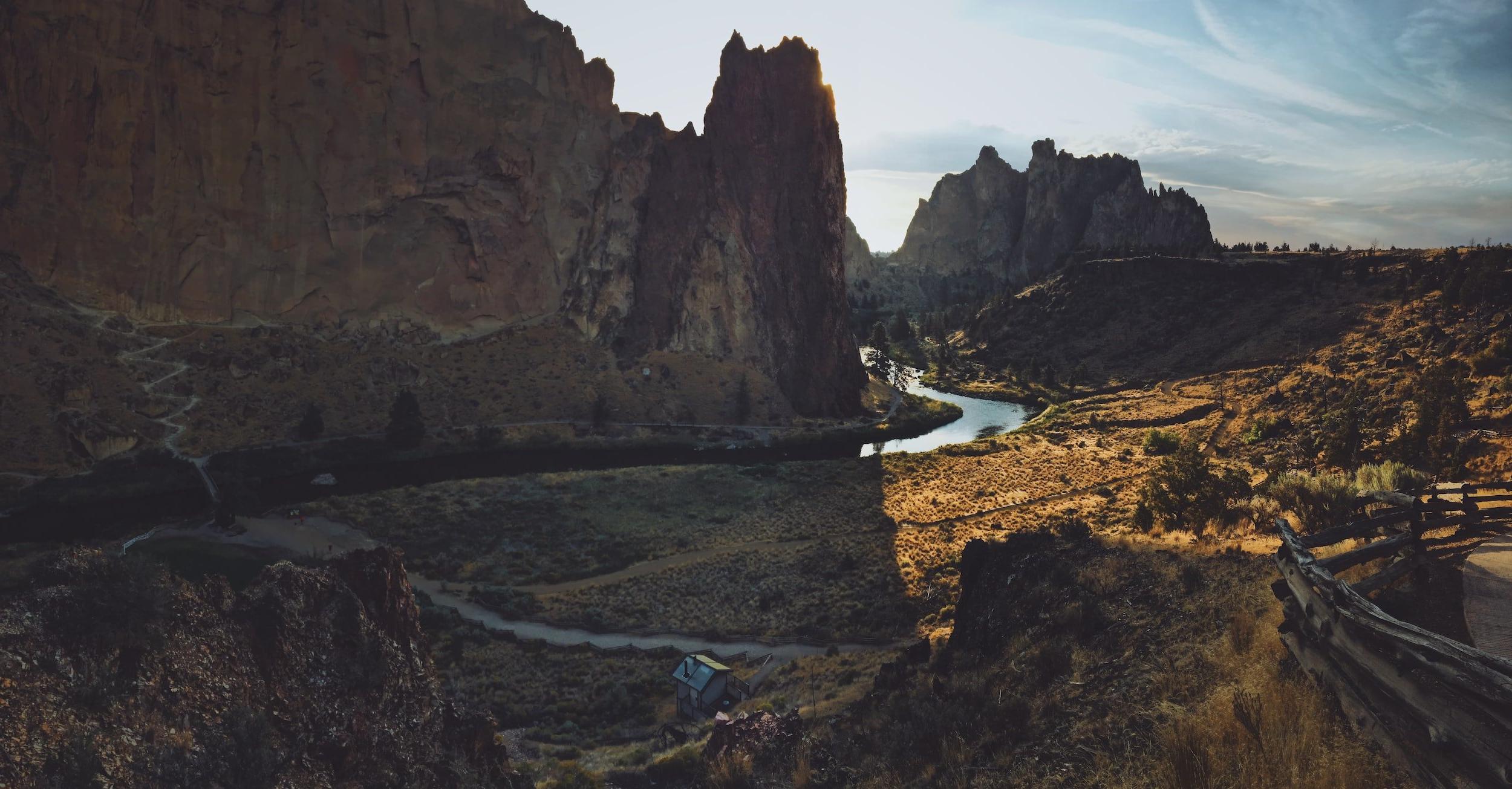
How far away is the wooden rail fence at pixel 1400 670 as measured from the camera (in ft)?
14.8

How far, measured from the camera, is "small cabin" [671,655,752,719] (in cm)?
2058

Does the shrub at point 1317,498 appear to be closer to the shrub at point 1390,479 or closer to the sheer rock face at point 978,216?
the shrub at point 1390,479

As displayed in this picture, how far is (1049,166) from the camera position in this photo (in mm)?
170000

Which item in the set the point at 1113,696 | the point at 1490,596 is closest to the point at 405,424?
the point at 1113,696

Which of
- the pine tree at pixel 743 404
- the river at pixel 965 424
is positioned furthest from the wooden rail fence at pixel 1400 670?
the pine tree at pixel 743 404

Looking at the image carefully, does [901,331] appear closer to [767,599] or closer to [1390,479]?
[767,599]

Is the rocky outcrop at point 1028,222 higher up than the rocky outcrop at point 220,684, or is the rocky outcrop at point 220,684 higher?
the rocky outcrop at point 1028,222

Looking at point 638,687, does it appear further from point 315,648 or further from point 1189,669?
point 1189,669

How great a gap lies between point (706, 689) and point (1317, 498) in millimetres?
14491

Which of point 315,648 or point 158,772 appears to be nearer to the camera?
point 158,772

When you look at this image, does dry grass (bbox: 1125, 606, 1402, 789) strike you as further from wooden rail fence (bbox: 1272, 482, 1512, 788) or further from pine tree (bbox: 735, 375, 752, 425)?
pine tree (bbox: 735, 375, 752, 425)

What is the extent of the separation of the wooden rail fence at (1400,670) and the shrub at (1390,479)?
6.06 metres

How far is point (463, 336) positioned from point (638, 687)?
51.9 m

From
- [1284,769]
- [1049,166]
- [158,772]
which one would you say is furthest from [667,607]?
[1049,166]
